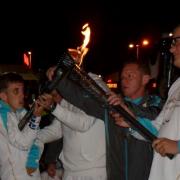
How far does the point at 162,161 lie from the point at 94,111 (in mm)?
1164

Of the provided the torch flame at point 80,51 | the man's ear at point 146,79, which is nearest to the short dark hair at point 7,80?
the torch flame at point 80,51

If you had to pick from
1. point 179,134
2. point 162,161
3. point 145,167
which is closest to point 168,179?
point 162,161

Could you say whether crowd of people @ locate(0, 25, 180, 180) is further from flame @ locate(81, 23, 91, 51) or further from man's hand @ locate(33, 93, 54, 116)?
flame @ locate(81, 23, 91, 51)

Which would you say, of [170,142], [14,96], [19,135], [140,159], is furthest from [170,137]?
[14,96]

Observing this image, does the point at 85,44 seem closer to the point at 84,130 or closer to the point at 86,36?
the point at 86,36

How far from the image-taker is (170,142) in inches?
113

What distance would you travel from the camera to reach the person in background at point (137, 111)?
11.7 feet

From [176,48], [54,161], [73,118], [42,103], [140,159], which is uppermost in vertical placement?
[176,48]

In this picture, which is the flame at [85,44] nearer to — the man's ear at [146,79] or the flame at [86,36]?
the flame at [86,36]

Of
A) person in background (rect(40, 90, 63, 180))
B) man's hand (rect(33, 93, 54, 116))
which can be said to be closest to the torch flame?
man's hand (rect(33, 93, 54, 116))

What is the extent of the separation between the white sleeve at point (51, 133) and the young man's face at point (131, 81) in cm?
98

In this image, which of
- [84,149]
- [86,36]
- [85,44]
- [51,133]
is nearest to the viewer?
[85,44]

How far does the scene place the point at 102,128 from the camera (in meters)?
4.55

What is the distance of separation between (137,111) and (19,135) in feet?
3.93
